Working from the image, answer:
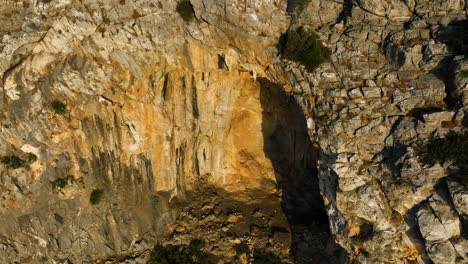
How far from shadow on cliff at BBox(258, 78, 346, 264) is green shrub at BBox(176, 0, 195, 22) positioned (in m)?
9.03

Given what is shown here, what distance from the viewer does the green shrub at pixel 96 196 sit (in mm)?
28297

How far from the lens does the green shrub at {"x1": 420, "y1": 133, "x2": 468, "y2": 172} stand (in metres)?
17.1

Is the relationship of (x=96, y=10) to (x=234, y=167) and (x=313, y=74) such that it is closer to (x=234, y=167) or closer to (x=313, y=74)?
(x=313, y=74)

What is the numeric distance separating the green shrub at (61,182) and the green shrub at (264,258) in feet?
59.2

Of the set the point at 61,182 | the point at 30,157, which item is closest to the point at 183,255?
the point at 61,182

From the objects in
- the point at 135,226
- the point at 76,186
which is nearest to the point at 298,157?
the point at 135,226

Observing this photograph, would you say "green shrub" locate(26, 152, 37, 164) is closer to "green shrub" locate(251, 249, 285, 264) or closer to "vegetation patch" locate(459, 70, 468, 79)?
"green shrub" locate(251, 249, 285, 264)

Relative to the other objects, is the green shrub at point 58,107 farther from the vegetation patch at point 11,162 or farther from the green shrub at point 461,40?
the green shrub at point 461,40

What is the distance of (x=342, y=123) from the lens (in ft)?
68.7

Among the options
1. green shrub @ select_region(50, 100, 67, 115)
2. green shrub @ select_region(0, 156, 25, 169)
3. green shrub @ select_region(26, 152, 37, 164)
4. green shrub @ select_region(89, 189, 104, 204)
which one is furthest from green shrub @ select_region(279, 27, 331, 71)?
green shrub @ select_region(0, 156, 25, 169)

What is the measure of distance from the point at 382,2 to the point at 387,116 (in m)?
8.23

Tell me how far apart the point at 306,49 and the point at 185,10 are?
10073mm

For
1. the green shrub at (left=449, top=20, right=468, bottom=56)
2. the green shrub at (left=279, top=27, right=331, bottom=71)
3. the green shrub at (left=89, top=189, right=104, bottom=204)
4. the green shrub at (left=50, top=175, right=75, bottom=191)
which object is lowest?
the green shrub at (left=89, top=189, right=104, bottom=204)

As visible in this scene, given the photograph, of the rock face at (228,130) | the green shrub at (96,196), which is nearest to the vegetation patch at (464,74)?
the rock face at (228,130)
